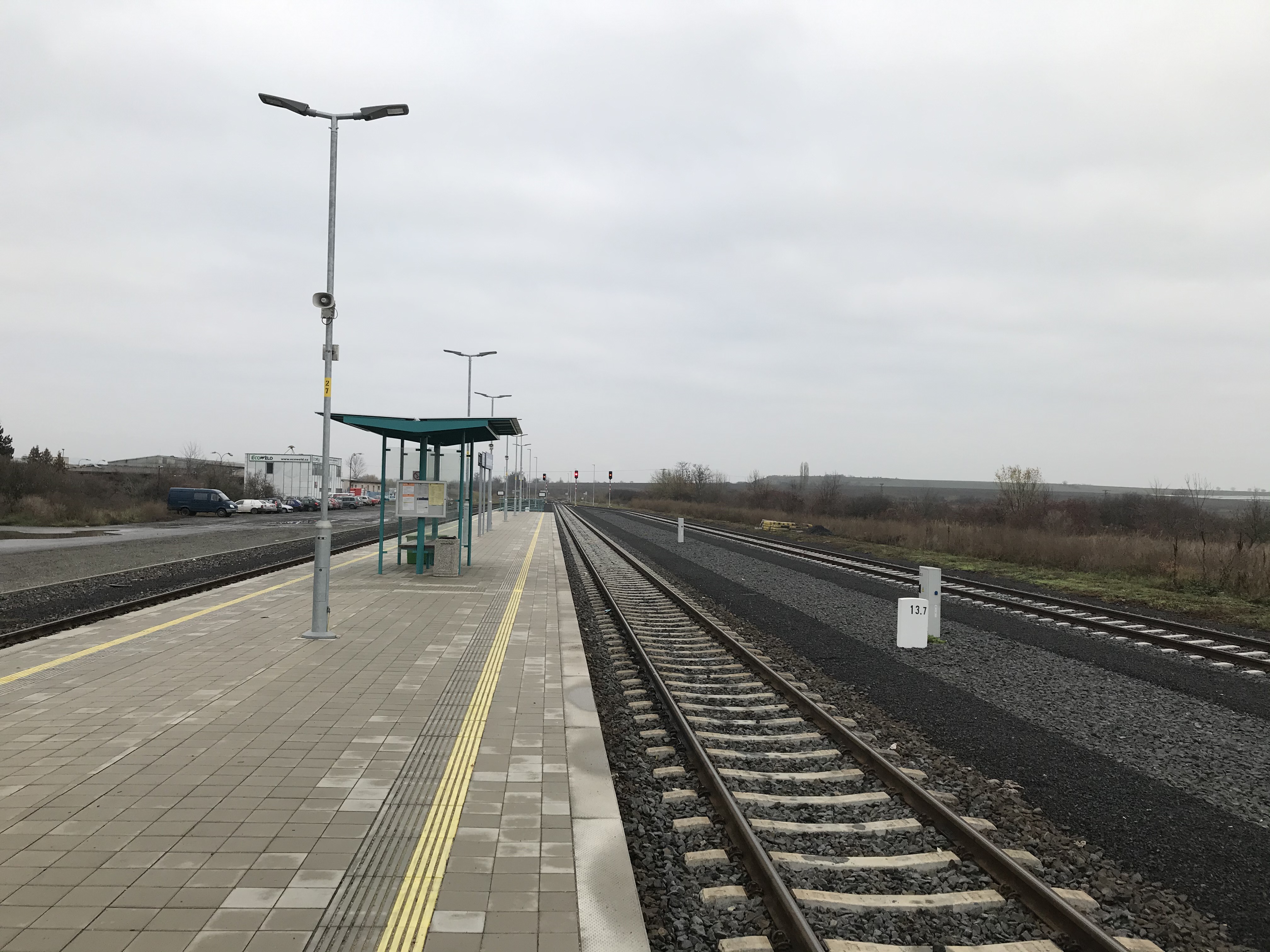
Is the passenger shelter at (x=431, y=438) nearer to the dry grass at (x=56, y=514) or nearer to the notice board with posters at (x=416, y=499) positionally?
the notice board with posters at (x=416, y=499)

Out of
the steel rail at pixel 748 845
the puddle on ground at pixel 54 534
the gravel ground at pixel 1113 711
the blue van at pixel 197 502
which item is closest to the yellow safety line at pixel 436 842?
the steel rail at pixel 748 845

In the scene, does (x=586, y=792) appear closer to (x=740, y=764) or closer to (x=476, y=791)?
(x=476, y=791)

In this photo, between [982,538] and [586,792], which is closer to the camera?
[586,792]

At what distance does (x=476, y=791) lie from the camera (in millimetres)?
4871

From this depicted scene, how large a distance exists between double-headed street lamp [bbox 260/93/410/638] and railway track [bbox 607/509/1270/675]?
11.1 m

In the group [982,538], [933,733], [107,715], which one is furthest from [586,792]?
[982,538]

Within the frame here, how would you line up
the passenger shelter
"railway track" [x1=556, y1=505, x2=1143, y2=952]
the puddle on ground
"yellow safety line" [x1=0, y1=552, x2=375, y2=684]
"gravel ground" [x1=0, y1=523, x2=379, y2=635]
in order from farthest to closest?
1. the puddle on ground
2. the passenger shelter
3. "gravel ground" [x1=0, y1=523, x2=379, y2=635]
4. "yellow safety line" [x1=0, y1=552, x2=375, y2=684]
5. "railway track" [x1=556, y1=505, x2=1143, y2=952]

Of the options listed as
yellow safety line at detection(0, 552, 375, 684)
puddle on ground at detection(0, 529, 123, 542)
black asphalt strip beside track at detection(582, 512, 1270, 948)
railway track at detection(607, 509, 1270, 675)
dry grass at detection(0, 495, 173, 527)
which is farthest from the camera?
dry grass at detection(0, 495, 173, 527)

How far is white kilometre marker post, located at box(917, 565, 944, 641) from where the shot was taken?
35.7ft

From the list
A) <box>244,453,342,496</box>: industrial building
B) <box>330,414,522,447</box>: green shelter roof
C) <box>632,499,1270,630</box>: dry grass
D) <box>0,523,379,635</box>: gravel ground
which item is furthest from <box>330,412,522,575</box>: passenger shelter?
<box>244,453,342,496</box>: industrial building

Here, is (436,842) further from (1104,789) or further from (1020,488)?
(1020,488)

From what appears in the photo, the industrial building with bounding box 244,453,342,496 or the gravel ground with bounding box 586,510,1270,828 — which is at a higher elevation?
Answer: the industrial building with bounding box 244,453,342,496

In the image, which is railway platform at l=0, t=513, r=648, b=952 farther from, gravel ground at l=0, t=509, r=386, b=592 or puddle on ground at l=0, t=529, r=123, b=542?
puddle on ground at l=0, t=529, r=123, b=542

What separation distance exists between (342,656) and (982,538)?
23.5 m
